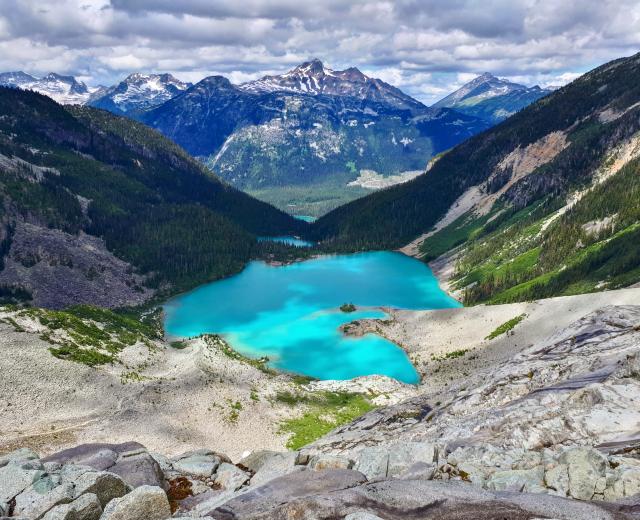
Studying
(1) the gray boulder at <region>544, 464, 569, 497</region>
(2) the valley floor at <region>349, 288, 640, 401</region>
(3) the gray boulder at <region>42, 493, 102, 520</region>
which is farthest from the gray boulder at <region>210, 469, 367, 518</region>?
(2) the valley floor at <region>349, 288, 640, 401</region>

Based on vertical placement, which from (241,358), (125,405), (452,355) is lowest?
(241,358)

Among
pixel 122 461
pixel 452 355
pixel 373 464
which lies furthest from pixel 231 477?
pixel 452 355

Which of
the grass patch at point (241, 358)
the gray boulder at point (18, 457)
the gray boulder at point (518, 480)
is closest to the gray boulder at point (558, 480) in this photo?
the gray boulder at point (518, 480)

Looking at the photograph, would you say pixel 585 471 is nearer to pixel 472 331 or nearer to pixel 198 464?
pixel 198 464

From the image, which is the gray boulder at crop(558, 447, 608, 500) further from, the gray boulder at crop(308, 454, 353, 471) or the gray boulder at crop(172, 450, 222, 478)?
the gray boulder at crop(172, 450, 222, 478)

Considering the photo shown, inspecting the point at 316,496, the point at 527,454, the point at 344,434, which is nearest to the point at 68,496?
the point at 316,496

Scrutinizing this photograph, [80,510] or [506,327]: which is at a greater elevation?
[80,510]

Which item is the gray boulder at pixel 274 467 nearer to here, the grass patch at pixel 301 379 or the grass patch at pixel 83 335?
the grass patch at pixel 83 335
